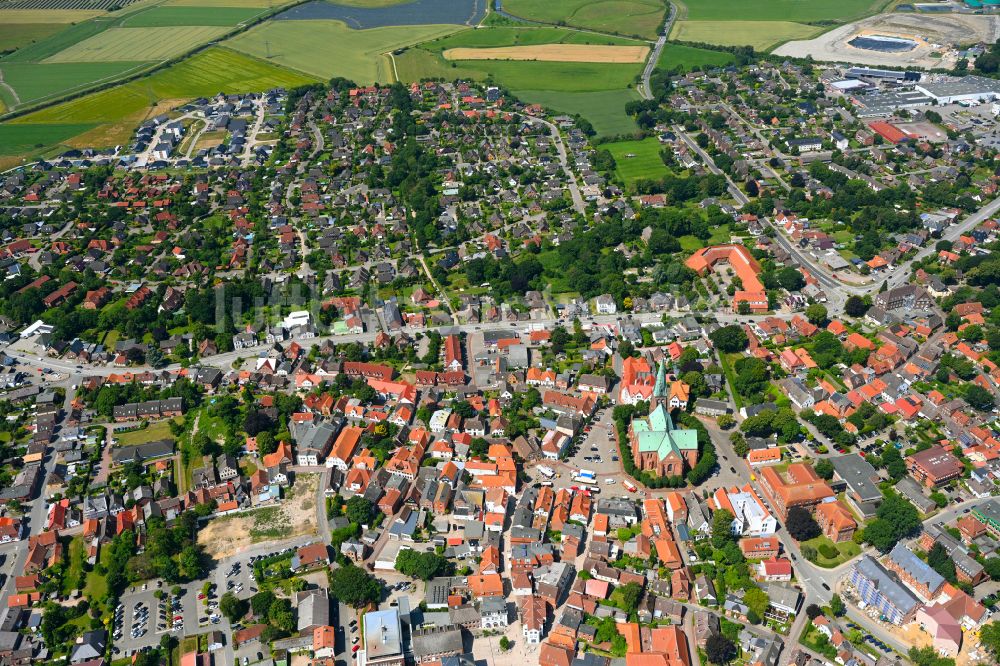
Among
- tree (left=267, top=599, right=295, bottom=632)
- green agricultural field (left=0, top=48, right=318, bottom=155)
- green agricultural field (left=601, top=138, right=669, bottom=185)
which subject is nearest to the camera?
tree (left=267, top=599, right=295, bottom=632)

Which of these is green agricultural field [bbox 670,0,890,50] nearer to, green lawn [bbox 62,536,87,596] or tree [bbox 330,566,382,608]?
tree [bbox 330,566,382,608]

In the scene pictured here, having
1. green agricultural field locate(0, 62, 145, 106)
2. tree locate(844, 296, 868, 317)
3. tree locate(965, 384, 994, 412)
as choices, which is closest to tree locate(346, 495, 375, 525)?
tree locate(965, 384, 994, 412)

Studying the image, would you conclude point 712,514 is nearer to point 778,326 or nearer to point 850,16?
point 778,326

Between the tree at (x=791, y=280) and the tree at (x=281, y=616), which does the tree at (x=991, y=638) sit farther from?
the tree at (x=791, y=280)

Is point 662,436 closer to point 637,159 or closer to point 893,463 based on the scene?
point 893,463

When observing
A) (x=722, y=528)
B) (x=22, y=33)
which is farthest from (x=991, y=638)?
(x=22, y=33)

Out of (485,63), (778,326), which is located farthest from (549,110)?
(778,326)
